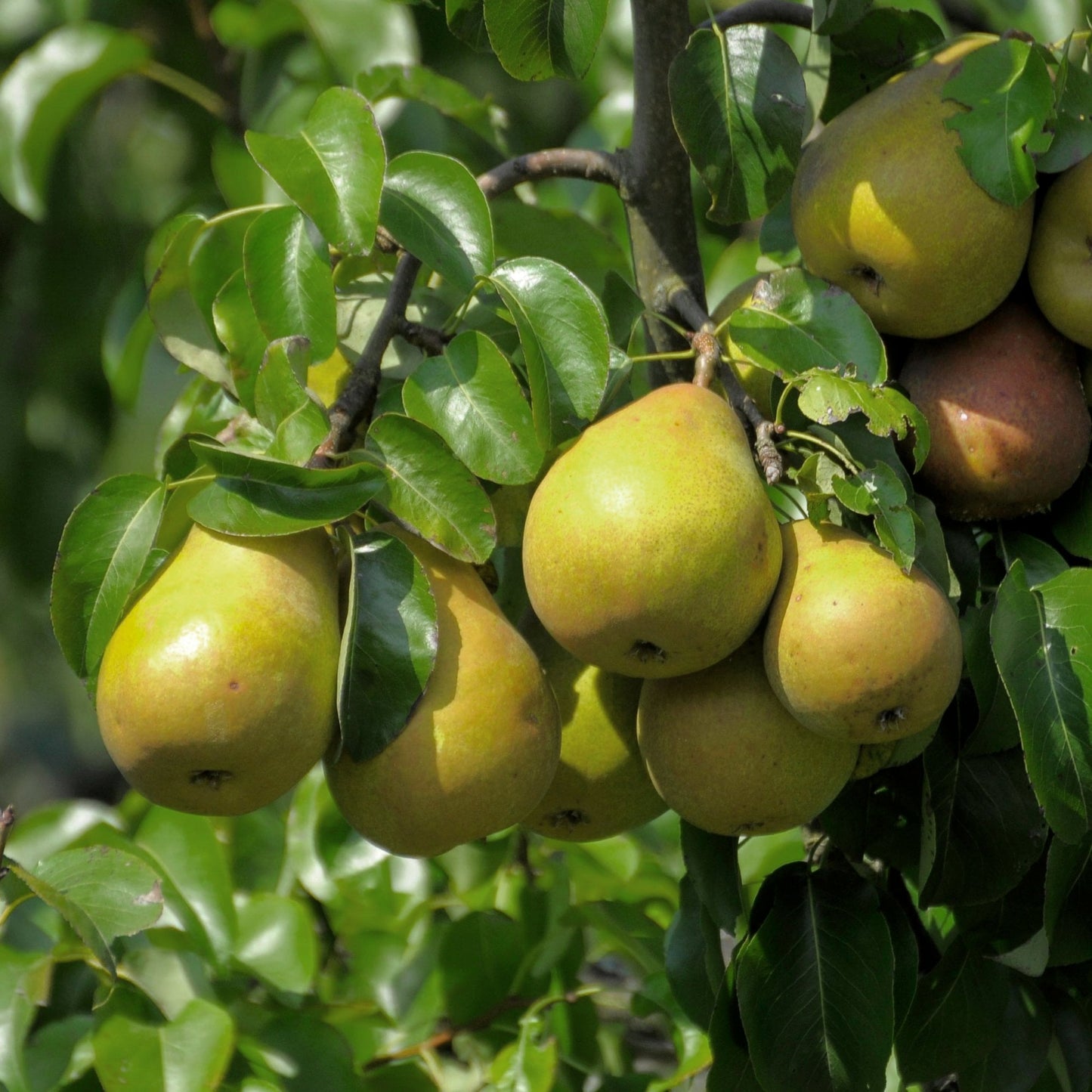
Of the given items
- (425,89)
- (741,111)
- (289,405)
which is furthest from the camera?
(425,89)

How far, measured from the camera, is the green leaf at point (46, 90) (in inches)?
82.0

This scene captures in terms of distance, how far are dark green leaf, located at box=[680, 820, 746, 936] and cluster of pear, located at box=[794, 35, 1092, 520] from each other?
37cm

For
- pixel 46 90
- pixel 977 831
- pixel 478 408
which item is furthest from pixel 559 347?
pixel 46 90

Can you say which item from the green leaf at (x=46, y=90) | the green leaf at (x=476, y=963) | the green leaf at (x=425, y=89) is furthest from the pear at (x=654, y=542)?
the green leaf at (x=46, y=90)

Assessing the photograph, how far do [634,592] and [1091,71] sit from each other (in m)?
0.67

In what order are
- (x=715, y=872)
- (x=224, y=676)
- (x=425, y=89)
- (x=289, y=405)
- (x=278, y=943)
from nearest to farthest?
1. (x=224, y=676)
2. (x=289, y=405)
3. (x=715, y=872)
4. (x=278, y=943)
5. (x=425, y=89)

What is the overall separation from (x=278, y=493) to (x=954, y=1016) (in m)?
0.79

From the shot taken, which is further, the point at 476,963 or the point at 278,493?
the point at 476,963

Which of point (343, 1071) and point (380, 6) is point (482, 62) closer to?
point (380, 6)

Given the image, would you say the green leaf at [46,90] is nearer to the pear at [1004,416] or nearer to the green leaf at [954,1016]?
the pear at [1004,416]

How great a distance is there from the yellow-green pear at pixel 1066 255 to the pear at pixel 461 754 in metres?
0.52

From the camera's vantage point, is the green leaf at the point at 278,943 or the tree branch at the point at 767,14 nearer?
the tree branch at the point at 767,14

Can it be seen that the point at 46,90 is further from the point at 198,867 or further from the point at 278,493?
the point at 278,493

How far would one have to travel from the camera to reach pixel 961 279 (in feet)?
4.02
